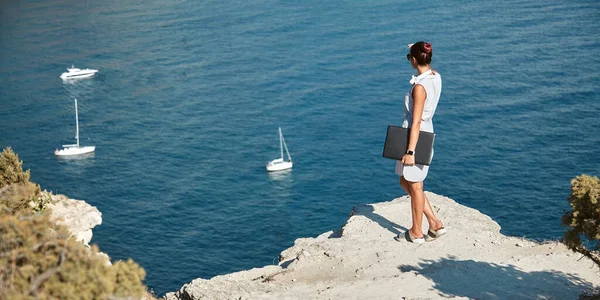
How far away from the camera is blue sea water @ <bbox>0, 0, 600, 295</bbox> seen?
65750 millimetres

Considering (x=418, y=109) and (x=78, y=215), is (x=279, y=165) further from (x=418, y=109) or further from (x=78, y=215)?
(x=418, y=109)

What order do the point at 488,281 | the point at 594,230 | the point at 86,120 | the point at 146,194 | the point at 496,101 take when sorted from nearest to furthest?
the point at 594,230
the point at 488,281
the point at 146,194
the point at 496,101
the point at 86,120

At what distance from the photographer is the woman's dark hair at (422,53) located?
44.1ft

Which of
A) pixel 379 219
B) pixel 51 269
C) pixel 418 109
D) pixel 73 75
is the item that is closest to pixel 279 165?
pixel 73 75

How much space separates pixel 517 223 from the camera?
200ft

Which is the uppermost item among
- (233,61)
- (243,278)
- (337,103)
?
(233,61)

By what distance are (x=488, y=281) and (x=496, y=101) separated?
73271mm

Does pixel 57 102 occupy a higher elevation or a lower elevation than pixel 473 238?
higher

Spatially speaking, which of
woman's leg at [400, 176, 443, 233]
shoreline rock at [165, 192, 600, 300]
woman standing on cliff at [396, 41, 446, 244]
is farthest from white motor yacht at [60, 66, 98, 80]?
woman standing on cliff at [396, 41, 446, 244]

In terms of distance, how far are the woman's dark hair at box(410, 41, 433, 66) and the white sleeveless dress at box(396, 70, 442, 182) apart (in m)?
0.23

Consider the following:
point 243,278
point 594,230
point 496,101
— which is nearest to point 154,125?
point 496,101

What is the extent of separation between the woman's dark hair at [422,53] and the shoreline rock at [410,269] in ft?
13.8

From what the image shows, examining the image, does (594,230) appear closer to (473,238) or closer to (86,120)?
(473,238)

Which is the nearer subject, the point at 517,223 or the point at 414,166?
the point at 414,166
